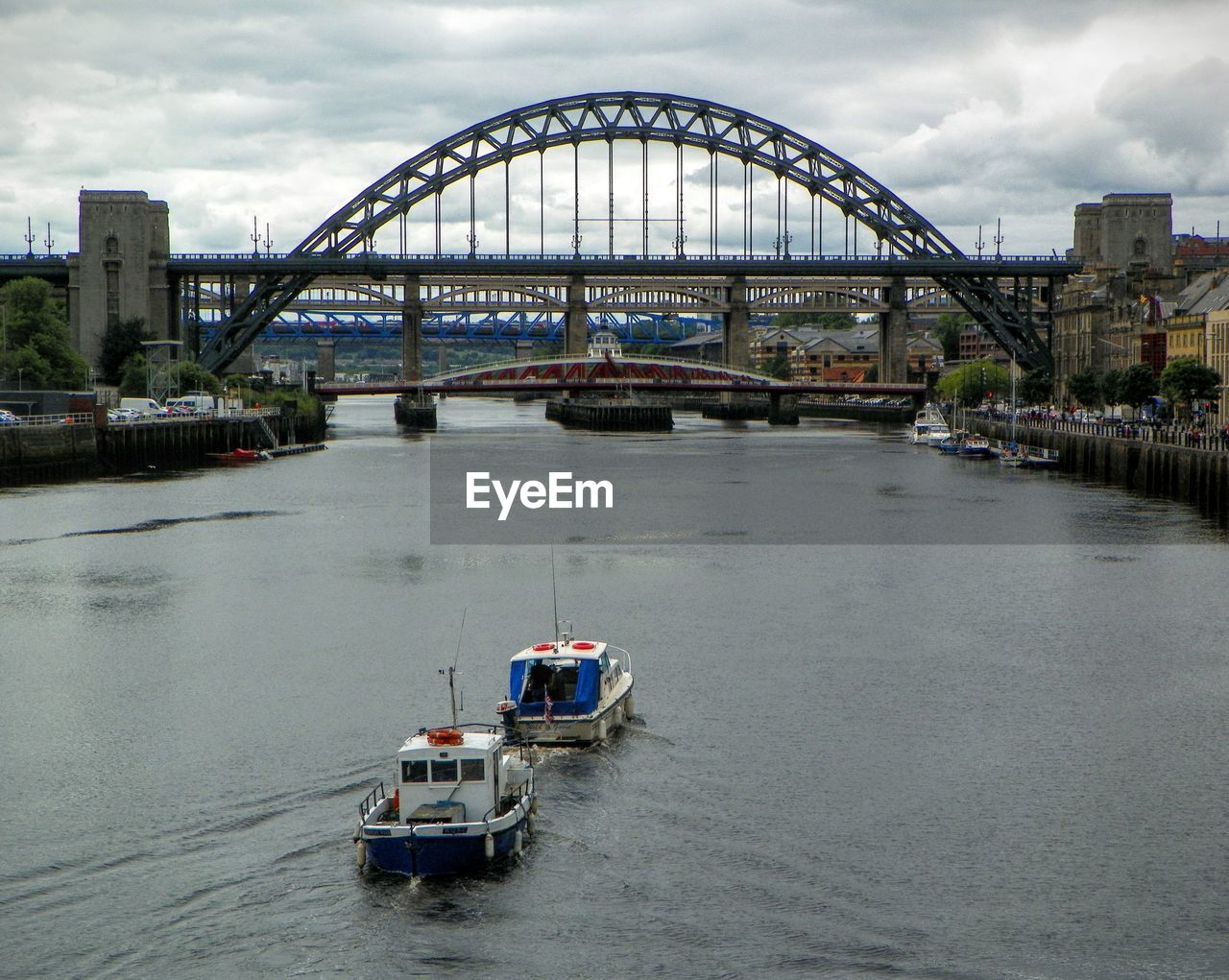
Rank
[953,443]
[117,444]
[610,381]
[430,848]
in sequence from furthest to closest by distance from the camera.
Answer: [610,381], [953,443], [117,444], [430,848]

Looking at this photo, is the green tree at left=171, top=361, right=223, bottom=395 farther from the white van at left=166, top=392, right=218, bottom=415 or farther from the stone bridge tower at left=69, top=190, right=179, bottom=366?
the stone bridge tower at left=69, top=190, right=179, bottom=366

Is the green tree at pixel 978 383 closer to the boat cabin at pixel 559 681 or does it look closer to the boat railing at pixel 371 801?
the boat cabin at pixel 559 681

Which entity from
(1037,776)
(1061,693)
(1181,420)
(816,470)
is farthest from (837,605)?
(1181,420)

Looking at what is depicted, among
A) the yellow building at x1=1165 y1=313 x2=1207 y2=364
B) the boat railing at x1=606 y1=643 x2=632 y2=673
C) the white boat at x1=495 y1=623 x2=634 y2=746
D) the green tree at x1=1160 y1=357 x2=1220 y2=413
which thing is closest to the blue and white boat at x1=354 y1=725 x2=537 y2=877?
the white boat at x1=495 y1=623 x2=634 y2=746

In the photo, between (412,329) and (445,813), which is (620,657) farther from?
(412,329)

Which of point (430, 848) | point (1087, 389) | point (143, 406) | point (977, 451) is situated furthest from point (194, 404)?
point (430, 848)
